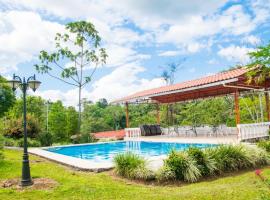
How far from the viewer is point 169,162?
705cm

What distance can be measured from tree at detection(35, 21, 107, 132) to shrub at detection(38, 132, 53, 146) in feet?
10.0

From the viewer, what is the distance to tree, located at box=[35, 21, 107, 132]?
67.8 ft

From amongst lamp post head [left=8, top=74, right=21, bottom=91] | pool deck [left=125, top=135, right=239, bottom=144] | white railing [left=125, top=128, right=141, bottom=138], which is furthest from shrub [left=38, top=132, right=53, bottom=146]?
lamp post head [left=8, top=74, right=21, bottom=91]

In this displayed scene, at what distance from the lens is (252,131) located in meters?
13.0

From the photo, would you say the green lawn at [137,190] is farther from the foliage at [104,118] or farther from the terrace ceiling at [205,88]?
the foliage at [104,118]

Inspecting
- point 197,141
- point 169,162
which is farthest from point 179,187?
point 197,141

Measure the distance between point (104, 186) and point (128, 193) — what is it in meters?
0.79

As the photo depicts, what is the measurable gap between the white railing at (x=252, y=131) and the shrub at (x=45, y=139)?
38.1 feet

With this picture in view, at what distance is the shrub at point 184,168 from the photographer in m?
6.81

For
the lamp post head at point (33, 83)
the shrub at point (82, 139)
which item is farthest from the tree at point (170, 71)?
the lamp post head at point (33, 83)

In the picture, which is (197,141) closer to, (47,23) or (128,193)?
(128,193)

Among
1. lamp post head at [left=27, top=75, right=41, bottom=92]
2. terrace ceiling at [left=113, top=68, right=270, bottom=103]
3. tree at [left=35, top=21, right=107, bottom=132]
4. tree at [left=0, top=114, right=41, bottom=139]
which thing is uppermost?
tree at [left=35, top=21, right=107, bottom=132]

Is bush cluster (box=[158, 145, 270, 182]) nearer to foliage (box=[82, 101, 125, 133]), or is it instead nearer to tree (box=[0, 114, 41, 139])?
tree (box=[0, 114, 41, 139])

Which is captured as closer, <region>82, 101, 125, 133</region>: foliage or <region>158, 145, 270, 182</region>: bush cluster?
<region>158, 145, 270, 182</region>: bush cluster
